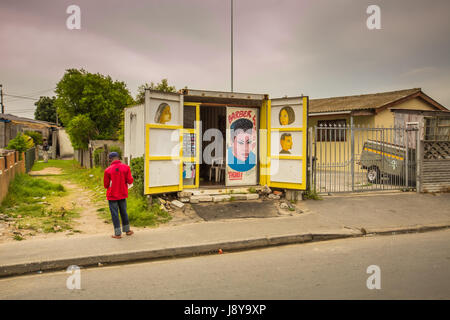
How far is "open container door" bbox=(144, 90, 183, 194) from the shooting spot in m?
Answer: 8.55

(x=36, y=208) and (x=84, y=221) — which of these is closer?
(x=84, y=221)

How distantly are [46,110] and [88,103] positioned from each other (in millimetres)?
40567

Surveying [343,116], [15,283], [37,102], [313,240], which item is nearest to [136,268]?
[15,283]

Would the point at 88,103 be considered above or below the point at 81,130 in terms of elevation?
above

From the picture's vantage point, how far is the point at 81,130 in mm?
23812

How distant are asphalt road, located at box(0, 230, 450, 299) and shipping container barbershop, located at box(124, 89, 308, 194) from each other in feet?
11.7

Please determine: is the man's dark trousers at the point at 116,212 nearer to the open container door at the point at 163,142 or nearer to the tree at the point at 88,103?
the open container door at the point at 163,142

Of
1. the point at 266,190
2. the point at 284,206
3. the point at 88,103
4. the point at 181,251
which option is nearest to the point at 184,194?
the point at 266,190

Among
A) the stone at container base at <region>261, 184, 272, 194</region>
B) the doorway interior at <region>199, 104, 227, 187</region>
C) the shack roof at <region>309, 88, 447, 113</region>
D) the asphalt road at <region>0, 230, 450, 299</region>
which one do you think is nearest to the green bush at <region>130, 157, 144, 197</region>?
the stone at container base at <region>261, 184, 272, 194</region>

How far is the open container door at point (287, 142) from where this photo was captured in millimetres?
9688

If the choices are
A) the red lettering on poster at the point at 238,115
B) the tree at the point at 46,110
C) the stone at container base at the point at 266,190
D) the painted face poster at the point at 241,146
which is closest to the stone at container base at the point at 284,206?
the stone at container base at the point at 266,190

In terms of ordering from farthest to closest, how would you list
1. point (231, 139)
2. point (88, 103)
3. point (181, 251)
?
point (88, 103) → point (231, 139) → point (181, 251)

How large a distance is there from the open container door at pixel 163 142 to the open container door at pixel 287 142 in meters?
2.75

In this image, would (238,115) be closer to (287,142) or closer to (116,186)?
(287,142)
